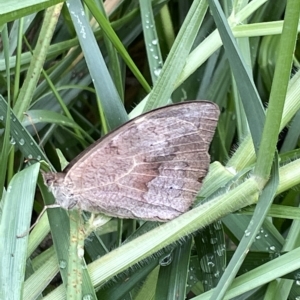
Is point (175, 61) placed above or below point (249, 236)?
above

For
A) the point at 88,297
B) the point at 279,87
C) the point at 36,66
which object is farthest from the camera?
the point at 36,66

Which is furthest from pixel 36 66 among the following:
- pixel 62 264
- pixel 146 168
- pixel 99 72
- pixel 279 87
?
pixel 279 87

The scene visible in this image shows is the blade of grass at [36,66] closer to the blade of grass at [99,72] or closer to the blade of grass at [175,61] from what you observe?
the blade of grass at [99,72]

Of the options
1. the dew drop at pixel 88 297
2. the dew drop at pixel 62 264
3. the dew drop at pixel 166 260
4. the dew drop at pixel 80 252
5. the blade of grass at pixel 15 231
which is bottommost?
the dew drop at pixel 88 297

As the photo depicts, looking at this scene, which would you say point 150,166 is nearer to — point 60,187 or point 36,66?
point 60,187

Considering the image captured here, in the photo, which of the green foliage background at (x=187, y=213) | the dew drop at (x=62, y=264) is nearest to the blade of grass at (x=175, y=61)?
the green foliage background at (x=187, y=213)

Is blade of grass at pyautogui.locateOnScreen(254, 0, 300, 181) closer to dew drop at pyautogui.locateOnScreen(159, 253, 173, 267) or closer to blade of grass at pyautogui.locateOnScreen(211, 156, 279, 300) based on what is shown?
blade of grass at pyautogui.locateOnScreen(211, 156, 279, 300)

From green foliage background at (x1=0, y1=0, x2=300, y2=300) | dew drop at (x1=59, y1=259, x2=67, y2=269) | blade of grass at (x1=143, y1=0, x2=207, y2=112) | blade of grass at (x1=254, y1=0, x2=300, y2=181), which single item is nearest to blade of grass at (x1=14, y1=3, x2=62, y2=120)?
green foliage background at (x1=0, y1=0, x2=300, y2=300)

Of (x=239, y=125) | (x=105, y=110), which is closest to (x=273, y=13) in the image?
(x=239, y=125)

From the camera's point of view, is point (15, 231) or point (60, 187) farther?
point (60, 187)

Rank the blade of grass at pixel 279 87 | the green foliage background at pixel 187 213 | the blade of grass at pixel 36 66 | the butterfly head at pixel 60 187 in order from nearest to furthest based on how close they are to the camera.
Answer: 1. the blade of grass at pixel 279 87
2. the green foliage background at pixel 187 213
3. the butterfly head at pixel 60 187
4. the blade of grass at pixel 36 66
